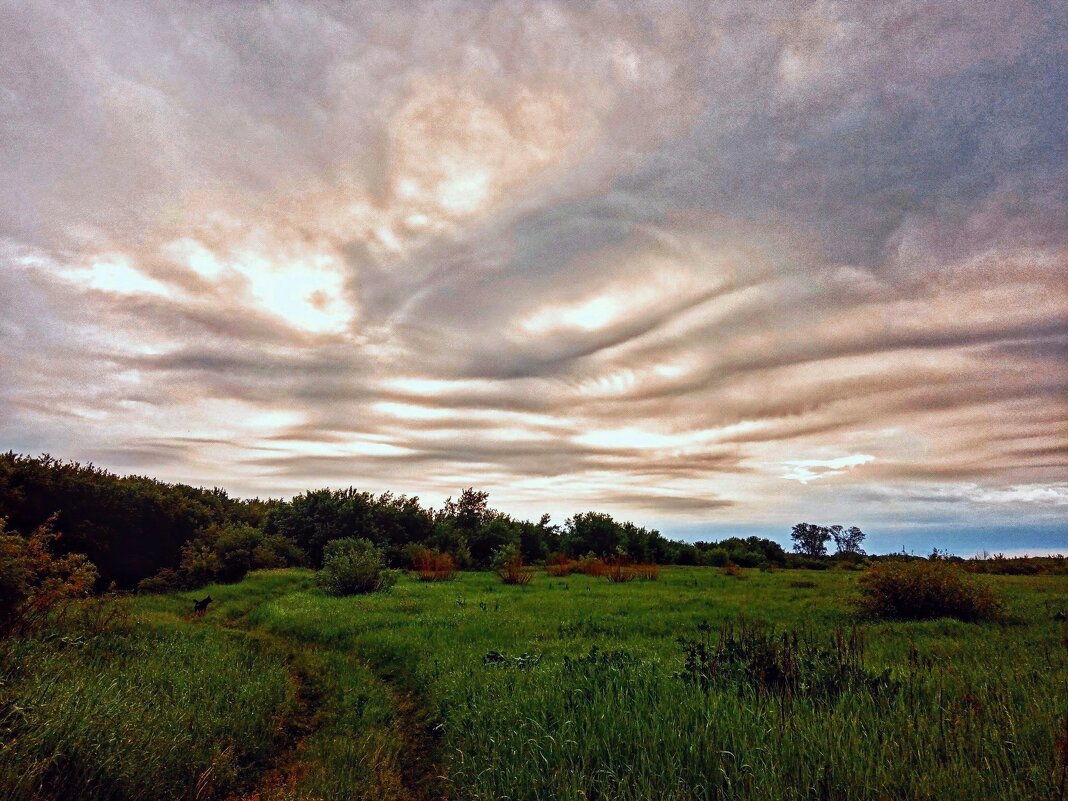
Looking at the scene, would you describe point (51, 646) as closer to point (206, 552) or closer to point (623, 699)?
point (623, 699)

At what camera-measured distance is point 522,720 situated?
786 cm

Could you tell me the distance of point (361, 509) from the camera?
1822 inches

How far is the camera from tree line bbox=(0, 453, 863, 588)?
107 feet

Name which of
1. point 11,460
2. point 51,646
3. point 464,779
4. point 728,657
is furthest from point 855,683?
point 11,460

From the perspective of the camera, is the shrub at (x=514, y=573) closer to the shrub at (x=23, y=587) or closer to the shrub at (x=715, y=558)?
the shrub at (x=23, y=587)

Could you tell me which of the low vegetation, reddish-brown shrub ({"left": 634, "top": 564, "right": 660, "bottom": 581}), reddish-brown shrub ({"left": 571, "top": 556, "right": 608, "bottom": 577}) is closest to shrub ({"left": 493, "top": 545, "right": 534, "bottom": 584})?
reddish-brown shrub ({"left": 571, "top": 556, "right": 608, "bottom": 577})

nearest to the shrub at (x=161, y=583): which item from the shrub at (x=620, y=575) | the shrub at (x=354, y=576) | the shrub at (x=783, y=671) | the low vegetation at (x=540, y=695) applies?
the shrub at (x=354, y=576)

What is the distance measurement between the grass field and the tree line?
19287 millimetres

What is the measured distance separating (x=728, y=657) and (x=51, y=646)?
12.5 m

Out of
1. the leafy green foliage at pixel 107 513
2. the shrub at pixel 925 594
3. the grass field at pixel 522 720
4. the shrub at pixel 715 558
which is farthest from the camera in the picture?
the shrub at pixel 715 558

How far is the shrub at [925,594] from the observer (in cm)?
1741

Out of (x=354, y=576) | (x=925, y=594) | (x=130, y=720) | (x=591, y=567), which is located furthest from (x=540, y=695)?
(x=591, y=567)

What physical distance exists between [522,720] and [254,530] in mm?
35069

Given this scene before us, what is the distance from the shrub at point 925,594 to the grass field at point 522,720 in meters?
2.60
